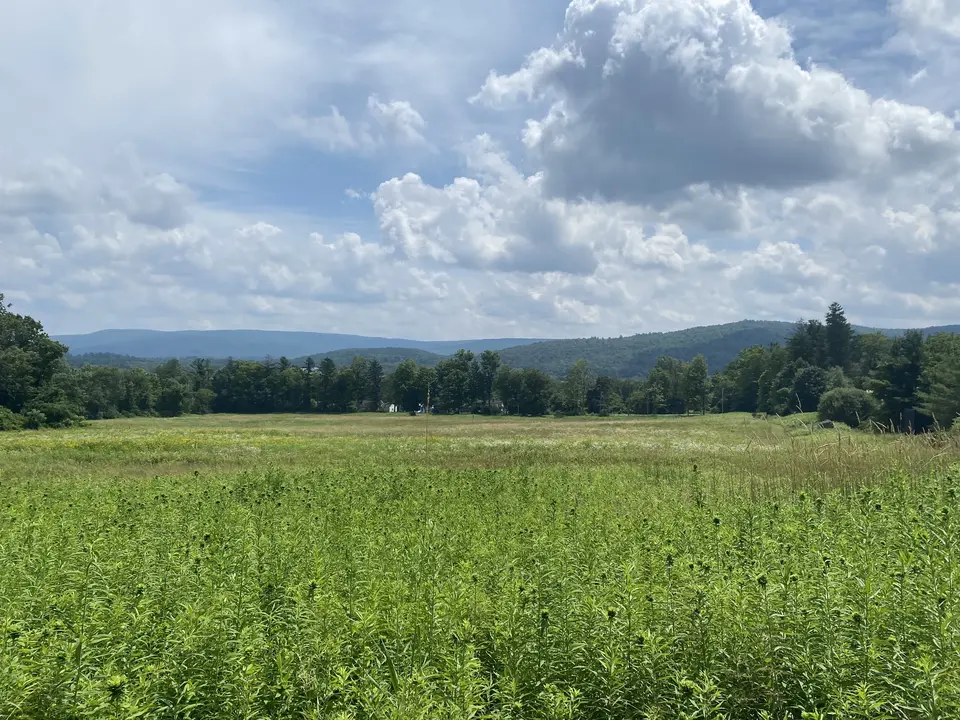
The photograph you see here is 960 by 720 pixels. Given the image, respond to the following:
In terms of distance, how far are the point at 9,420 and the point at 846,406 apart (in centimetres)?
8499

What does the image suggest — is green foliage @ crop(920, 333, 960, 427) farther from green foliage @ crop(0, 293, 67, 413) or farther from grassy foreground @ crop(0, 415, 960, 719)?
green foliage @ crop(0, 293, 67, 413)

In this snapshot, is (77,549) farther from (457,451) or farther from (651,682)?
(457,451)

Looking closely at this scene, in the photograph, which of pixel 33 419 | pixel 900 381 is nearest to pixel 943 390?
pixel 900 381

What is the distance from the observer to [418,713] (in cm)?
439

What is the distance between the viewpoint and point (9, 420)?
63094 millimetres

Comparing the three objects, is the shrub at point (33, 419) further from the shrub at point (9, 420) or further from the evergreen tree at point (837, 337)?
the evergreen tree at point (837, 337)

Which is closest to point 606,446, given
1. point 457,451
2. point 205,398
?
point 457,451

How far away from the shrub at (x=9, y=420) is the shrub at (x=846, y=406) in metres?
82.3

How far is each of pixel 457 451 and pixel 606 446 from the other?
965 centimetres

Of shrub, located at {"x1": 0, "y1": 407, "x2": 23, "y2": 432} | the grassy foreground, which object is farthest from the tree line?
the grassy foreground

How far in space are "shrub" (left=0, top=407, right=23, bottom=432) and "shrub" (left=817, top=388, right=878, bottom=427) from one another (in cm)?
8228

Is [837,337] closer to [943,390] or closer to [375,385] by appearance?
[943,390]

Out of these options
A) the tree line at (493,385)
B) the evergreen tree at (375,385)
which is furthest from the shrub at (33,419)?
the evergreen tree at (375,385)

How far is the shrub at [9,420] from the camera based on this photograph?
61969mm
